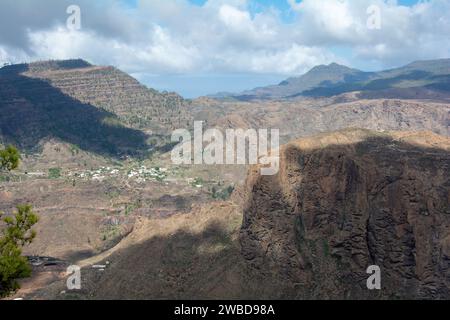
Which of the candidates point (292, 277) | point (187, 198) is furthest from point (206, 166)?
point (292, 277)

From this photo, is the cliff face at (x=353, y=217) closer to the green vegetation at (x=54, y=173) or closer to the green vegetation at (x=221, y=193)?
the green vegetation at (x=221, y=193)

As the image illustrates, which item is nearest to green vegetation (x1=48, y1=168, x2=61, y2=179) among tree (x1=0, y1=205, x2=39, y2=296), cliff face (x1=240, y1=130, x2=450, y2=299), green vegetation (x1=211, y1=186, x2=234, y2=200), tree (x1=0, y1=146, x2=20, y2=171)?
green vegetation (x1=211, y1=186, x2=234, y2=200)

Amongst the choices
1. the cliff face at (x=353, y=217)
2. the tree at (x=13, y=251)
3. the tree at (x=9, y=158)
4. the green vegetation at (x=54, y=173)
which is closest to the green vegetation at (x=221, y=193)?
the green vegetation at (x=54, y=173)

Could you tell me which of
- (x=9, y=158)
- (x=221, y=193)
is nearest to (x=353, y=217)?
(x=9, y=158)

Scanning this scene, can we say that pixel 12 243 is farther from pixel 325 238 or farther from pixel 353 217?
pixel 353 217

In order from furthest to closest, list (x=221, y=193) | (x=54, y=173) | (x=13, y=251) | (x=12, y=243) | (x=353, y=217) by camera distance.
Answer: (x=54, y=173), (x=221, y=193), (x=353, y=217), (x=12, y=243), (x=13, y=251)
